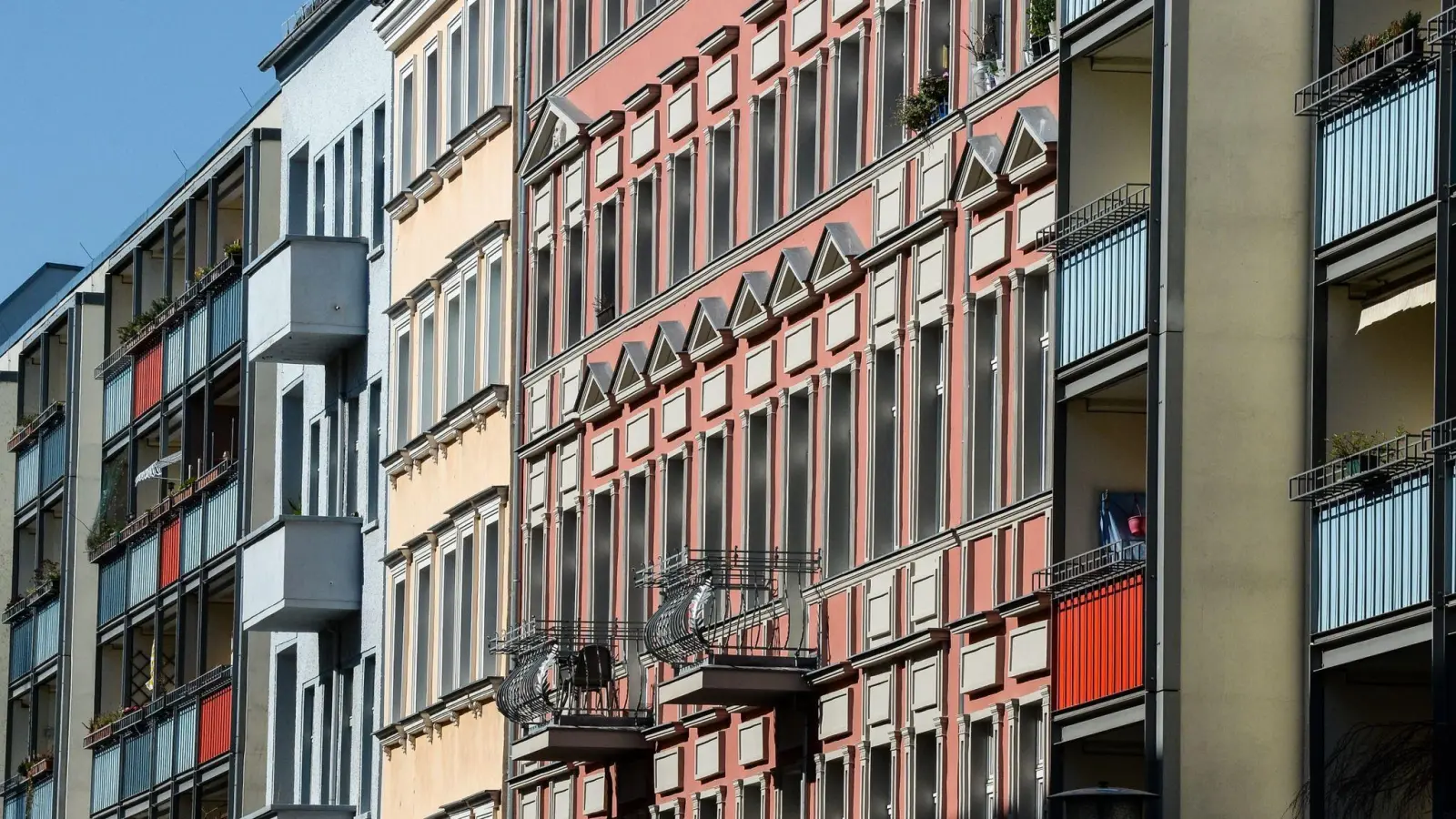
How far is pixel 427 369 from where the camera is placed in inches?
2124

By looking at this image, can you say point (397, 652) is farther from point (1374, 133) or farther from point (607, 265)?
point (1374, 133)

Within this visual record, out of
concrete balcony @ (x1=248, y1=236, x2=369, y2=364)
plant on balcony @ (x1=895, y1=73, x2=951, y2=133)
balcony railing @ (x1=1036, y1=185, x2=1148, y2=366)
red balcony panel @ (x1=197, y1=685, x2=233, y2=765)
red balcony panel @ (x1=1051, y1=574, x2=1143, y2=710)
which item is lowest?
red balcony panel @ (x1=1051, y1=574, x2=1143, y2=710)

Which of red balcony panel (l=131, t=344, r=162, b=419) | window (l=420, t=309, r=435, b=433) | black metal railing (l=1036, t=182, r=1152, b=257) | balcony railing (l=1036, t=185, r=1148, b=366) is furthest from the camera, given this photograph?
red balcony panel (l=131, t=344, r=162, b=419)

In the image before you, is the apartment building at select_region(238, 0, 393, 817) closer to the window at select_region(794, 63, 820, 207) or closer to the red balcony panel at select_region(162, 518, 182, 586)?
the red balcony panel at select_region(162, 518, 182, 586)

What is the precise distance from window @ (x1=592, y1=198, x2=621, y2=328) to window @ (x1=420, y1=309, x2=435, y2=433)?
6.72 m

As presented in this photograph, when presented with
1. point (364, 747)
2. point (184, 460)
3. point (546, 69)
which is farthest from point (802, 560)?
point (184, 460)

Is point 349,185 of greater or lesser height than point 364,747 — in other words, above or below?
above

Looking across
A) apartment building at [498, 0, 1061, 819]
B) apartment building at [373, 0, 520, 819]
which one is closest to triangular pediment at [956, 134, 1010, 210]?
apartment building at [498, 0, 1061, 819]

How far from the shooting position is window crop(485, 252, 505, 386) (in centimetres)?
5047

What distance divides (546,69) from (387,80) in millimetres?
6937

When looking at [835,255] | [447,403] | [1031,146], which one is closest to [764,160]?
[835,255]

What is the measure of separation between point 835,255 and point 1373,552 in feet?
33.0

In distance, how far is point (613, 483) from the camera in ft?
152

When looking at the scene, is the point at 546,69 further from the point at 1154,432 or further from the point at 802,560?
the point at 1154,432
